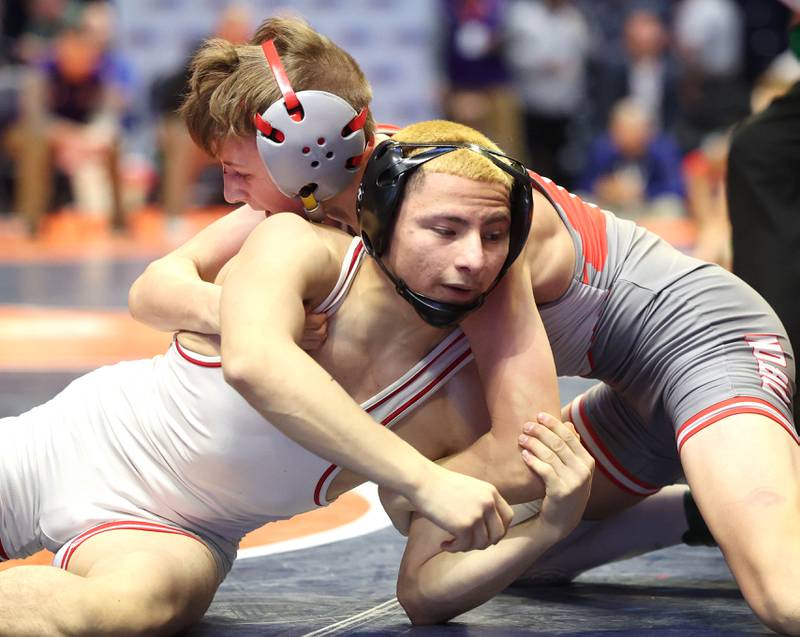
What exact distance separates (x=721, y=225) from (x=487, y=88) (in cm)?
874

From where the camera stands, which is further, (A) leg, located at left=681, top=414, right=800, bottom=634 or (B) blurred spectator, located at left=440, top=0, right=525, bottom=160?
(B) blurred spectator, located at left=440, top=0, right=525, bottom=160

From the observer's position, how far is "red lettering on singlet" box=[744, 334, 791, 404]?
9.73 feet

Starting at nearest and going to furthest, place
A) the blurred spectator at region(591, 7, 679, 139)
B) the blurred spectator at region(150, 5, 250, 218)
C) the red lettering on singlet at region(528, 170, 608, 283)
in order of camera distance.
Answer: the red lettering on singlet at region(528, 170, 608, 283), the blurred spectator at region(150, 5, 250, 218), the blurred spectator at region(591, 7, 679, 139)

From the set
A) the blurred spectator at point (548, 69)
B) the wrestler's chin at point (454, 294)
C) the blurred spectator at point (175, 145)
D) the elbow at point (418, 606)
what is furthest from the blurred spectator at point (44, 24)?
the wrestler's chin at point (454, 294)

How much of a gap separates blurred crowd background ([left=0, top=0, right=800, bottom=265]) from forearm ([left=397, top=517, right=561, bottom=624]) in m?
8.39

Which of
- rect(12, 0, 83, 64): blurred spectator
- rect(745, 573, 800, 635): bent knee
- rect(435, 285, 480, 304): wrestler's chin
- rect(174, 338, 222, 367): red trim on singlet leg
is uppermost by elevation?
rect(435, 285, 480, 304): wrestler's chin

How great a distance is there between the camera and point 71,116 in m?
11.9

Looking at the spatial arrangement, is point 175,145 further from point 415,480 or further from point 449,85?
point 415,480

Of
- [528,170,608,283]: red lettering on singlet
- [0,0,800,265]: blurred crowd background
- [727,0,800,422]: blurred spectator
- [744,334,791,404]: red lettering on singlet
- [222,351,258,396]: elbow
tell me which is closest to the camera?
[222,351,258,396]: elbow

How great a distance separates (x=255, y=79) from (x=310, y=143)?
0.64 ft

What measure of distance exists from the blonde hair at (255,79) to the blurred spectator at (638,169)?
393 inches

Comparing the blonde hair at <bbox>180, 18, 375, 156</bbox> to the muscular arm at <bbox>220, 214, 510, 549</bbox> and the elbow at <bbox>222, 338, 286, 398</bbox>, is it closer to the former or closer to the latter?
the muscular arm at <bbox>220, 214, 510, 549</bbox>

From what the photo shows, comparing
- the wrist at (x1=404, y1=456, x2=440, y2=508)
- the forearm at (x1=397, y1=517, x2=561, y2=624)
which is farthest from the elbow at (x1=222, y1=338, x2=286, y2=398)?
the forearm at (x1=397, y1=517, x2=561, y2=624)

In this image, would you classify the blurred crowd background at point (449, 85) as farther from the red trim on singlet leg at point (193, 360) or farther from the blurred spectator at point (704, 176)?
the red trim on singlet leg at point (193, 360)
